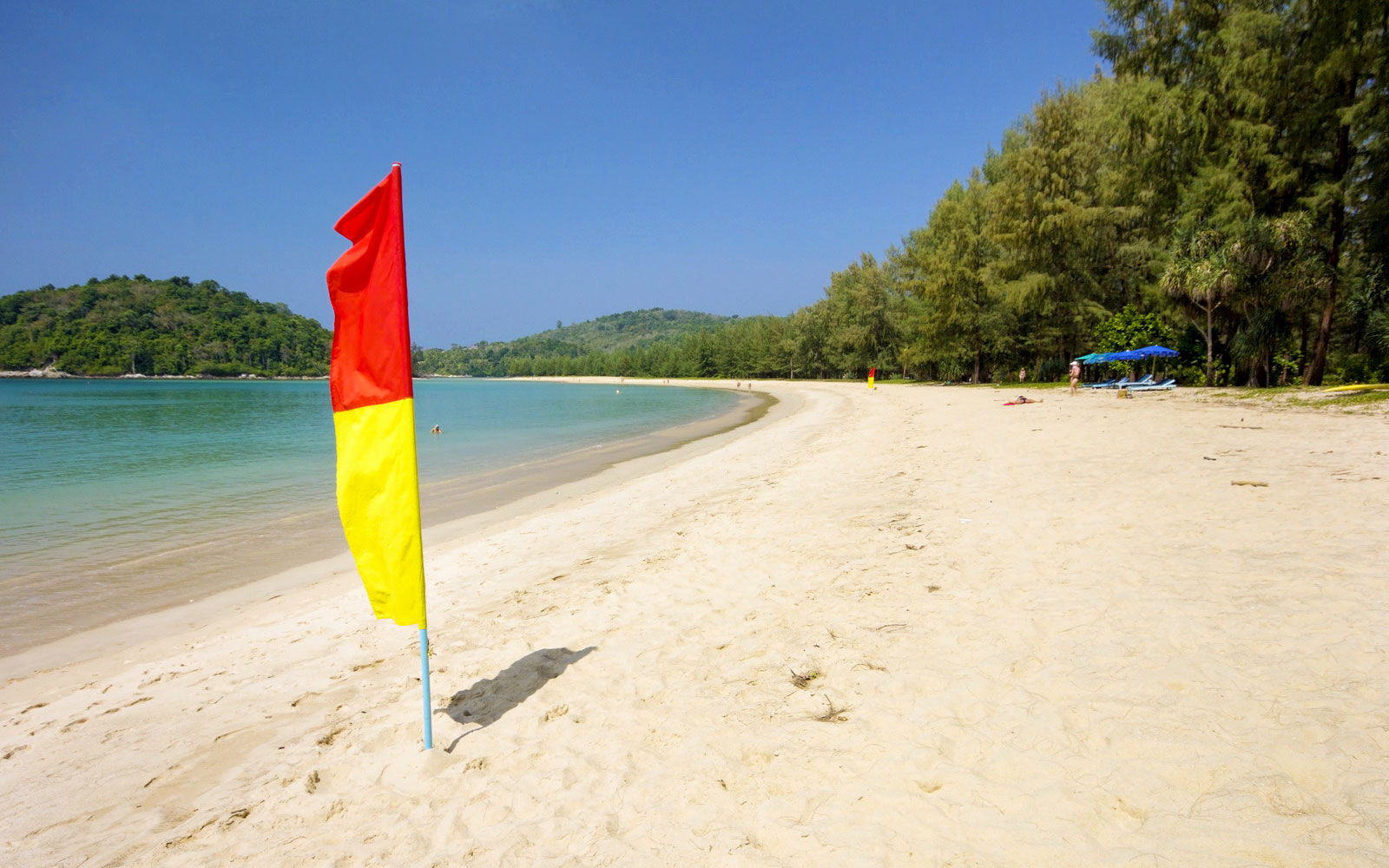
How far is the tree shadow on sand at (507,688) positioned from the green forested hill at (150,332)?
548 feet

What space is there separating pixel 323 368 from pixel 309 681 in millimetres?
191564

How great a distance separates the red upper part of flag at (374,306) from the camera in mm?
3221

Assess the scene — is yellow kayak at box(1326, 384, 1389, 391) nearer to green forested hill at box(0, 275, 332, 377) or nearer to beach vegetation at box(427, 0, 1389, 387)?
beach vegetation at box(427, 0, 1389, 387)

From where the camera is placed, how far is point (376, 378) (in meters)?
3.26

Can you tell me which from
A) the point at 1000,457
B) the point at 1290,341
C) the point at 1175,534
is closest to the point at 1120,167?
the point at 1290,341

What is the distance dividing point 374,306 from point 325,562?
671cm

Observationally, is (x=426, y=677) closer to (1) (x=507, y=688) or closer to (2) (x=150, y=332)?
(1) (x=507, y=688)

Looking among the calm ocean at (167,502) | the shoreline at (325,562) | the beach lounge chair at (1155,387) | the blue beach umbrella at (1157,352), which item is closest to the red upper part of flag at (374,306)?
the shoreline at (325,562)

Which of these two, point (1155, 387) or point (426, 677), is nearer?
point (426, 677)

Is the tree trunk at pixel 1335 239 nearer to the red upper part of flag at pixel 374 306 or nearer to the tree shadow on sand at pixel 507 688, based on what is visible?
the tree shadow on sand at pixel 507 688

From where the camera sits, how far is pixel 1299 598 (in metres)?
4.08

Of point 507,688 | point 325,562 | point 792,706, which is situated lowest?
point 325,562

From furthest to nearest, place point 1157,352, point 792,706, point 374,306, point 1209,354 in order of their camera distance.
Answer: point 1157,352, point 1209,354, point 792,706, point 374,306

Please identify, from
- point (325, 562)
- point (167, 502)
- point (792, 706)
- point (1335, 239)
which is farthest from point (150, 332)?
point (1335, 239)
